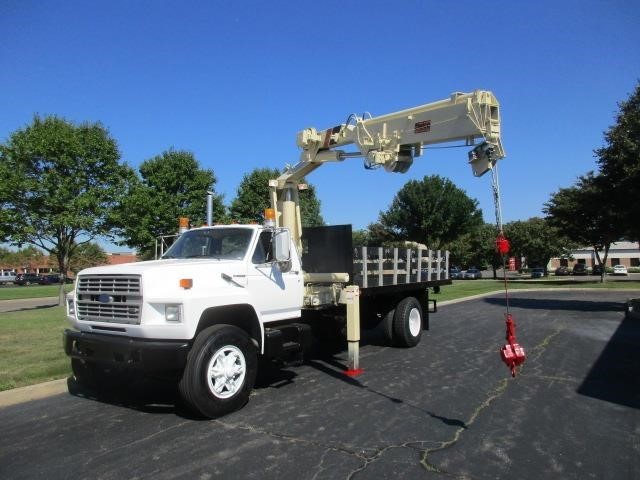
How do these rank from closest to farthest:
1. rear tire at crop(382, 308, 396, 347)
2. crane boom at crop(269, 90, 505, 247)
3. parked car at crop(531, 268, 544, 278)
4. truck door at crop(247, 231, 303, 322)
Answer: truck door at crop(247, 231, 303, 322) < crane boom at crop(269, 90, 505, 247) < rear tire at crop(382, 308, 396, 347) < parked car at crop(531, 268, 544, 278)

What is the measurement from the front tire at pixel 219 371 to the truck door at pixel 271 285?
2.26 feet

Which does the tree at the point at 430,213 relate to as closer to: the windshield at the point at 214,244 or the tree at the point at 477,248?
the tree at the point at 477,248

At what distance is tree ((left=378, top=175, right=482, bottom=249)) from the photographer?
5231 cm

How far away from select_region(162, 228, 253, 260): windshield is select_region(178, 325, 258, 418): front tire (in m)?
1.25

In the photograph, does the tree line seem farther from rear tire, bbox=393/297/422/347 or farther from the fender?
the fender

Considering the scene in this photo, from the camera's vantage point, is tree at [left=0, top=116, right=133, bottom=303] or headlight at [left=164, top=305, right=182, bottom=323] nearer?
headlight at [left=164, top=305, right=182, bottom=323]

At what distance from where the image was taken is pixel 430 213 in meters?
52.4

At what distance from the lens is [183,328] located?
5797 mm

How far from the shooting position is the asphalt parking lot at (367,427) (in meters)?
4.49

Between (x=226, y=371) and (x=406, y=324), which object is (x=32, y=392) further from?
(x=406, y=324)

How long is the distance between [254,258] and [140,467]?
10.3 ft


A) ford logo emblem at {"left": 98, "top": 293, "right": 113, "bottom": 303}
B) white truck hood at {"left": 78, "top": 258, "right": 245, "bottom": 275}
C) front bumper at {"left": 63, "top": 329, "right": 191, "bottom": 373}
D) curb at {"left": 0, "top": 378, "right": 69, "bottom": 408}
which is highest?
white truck hood at {"left": 78, "top": 258, "right": 245, "bottom": 275}

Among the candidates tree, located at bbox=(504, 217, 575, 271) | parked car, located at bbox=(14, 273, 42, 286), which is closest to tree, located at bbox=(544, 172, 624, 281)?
tree, located at bbox=(504, 217, 575, 271)

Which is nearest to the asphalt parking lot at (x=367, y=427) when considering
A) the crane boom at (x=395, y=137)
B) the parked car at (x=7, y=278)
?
the crane boom at (x=395, y=137)
